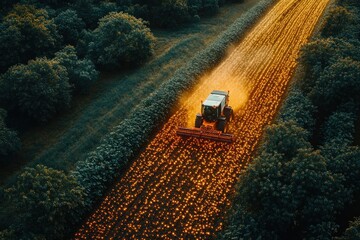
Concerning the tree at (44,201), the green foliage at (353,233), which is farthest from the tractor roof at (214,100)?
the green foliage at (353,233)

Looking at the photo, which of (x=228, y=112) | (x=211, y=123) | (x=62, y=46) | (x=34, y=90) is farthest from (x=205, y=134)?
(x=62, y=46)

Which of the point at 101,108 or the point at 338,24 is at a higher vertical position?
the point at 338,24

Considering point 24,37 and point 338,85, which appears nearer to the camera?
point 338,85

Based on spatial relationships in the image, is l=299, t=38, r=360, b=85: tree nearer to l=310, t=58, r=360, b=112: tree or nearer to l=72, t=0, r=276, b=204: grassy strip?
l=310, t=58, r=360, b=112: tree

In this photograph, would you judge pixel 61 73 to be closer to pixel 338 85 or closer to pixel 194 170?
pixel 194 170

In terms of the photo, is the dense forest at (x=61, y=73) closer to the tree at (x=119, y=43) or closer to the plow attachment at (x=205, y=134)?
the tree at (x=119, y=43)

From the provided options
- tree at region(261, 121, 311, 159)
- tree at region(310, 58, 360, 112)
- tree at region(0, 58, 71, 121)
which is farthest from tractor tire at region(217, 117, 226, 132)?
tree at region(0, 58, 71, 121)

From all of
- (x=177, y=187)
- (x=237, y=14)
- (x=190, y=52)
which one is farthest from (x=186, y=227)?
(x=237, y=14)
